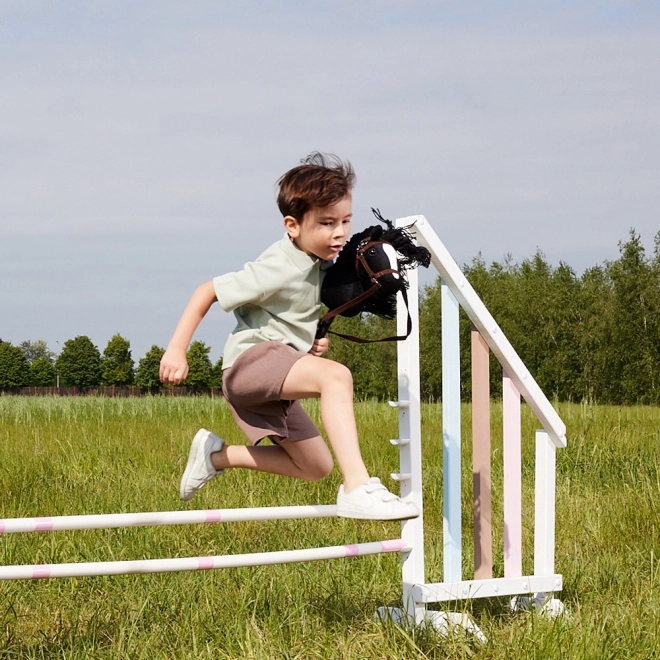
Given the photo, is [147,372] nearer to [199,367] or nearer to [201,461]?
[199,367]

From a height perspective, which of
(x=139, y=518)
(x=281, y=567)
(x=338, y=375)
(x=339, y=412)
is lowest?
(x=281, y=567)

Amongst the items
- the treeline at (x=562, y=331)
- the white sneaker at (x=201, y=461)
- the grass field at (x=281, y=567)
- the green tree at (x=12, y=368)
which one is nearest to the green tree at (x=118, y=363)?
the green tree at (x=12, y=368)

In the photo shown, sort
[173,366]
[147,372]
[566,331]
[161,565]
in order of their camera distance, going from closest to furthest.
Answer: [161,565] < [173,366] < [566,331] < [147,372]

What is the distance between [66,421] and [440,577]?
507cm

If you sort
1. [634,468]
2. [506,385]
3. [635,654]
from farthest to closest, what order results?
[634,468]
[506,385]
[635,654]

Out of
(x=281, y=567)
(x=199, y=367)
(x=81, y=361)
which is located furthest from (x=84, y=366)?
(x=281, y=567)

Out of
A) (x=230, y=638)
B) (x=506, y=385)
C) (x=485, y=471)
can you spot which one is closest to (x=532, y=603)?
(x=485, y=471)

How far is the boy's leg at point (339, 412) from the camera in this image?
2.56m

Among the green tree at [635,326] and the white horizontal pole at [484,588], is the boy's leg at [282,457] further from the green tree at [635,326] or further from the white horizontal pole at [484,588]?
the green tree at [635,326]

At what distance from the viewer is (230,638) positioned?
108 inches

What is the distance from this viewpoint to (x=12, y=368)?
51500 millimetres

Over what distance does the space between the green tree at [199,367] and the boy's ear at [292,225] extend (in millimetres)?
37545

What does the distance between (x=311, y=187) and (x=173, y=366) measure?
676 millimetres

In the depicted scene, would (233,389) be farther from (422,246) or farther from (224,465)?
(422,246)
